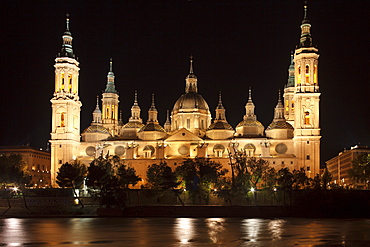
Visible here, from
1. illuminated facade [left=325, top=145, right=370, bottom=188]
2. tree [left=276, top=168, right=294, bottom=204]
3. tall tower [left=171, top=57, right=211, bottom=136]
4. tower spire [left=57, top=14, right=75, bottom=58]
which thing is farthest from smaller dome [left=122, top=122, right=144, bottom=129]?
illuminated facade [left=325, top=145, right=370, bottom=188]

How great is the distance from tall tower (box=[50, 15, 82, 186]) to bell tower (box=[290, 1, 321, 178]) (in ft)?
112

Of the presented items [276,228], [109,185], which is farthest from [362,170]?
[276,228]

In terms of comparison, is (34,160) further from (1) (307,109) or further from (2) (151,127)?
(1) (307,109)

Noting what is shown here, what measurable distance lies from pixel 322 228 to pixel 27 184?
50708 millimetres

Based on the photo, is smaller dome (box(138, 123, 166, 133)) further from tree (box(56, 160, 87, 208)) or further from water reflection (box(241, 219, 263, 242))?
water reflection (box(241, 219, 263, 242))

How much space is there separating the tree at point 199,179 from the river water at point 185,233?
1610 centimetres

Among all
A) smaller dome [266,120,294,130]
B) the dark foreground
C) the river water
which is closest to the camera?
the river water

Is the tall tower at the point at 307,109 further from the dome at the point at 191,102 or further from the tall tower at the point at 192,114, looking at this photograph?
the dome at the point at 191,102

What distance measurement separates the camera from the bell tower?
85438mm

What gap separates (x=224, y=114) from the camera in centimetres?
9825

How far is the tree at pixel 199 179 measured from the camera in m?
68.8

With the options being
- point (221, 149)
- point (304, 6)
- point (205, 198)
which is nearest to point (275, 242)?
point (205, 198)

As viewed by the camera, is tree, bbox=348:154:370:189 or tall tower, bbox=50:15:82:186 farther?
tall tower, bbox=50:15:82:186

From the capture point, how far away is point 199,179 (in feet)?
234
